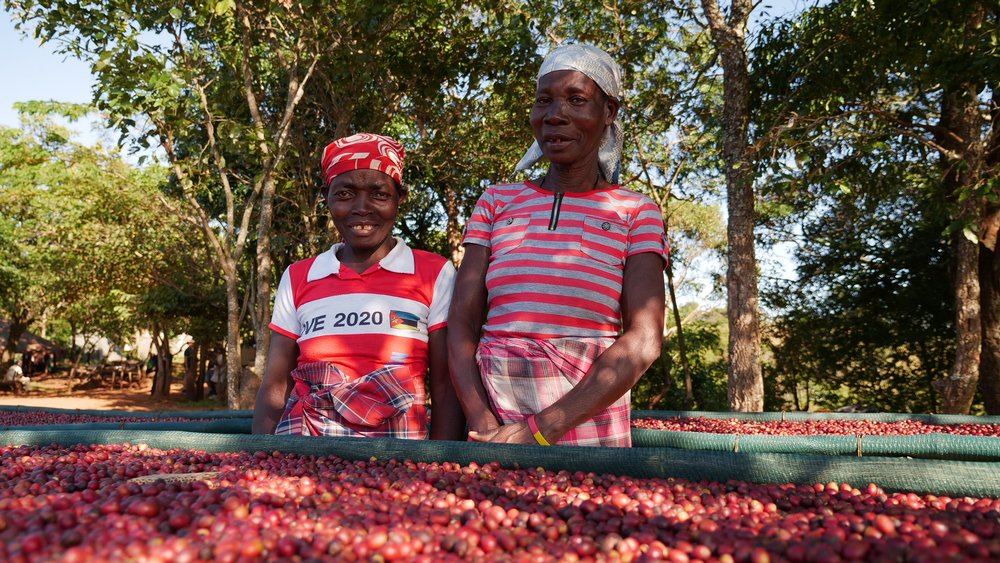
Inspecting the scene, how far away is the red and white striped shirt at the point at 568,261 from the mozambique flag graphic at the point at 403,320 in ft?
0.93

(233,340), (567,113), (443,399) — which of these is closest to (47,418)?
(233,340)

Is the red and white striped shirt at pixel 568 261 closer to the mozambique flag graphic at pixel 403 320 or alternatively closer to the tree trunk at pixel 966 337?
the mozambique flag graphic at pixel 403 320

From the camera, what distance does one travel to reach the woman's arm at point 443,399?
2086mm

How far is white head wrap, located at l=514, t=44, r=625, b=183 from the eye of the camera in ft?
6.17

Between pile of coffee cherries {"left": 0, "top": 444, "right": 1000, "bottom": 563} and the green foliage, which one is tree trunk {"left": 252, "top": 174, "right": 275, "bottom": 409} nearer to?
pile of coffee cherries {"left": 0, "top": 444, "right": 1000, "bottom": 563}

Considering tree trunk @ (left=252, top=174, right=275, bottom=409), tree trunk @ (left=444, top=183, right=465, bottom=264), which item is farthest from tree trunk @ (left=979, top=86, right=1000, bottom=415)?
tree trunk @ (left=252, top=174, right=275, bottom=409)

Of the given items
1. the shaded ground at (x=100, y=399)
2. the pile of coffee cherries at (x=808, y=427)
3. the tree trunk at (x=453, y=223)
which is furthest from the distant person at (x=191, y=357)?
the pile of coffee cherries at (x=808, y=427)

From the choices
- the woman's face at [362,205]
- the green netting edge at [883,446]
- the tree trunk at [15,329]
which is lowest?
the green netting edge at [883,446]

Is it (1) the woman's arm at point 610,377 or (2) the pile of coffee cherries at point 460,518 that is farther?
(1) the woman's arm at point 610,377

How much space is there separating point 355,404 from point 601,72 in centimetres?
117

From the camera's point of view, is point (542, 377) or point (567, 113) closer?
point (542, 377)

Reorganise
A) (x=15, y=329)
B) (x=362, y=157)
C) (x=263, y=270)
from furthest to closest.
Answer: (x=15, y=329)
(x=263, y=270)
(x=362, y=157)

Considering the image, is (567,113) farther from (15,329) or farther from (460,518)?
(15,329)

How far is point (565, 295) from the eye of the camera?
180cm
